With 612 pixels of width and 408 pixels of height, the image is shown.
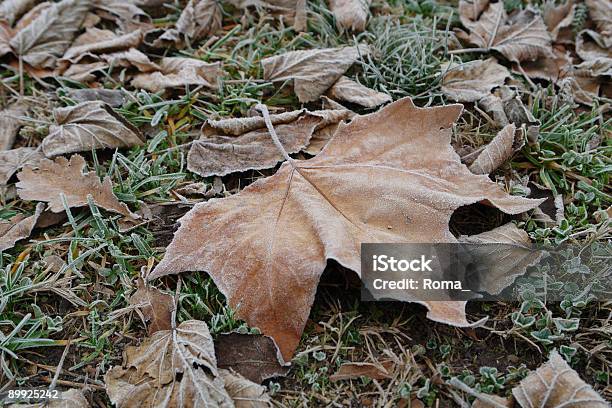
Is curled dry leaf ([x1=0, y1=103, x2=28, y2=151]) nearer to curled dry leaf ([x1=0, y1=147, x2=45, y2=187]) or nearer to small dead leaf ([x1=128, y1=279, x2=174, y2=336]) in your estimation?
curled dry leaf ([x1=0, y1=147, x2=45, y2=187])

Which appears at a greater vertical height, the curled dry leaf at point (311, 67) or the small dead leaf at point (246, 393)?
the curled dry leaf at point (311, 67)

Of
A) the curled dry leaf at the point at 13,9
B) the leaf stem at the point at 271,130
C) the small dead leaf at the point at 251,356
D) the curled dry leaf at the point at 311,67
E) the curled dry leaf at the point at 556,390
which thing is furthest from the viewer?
the curled dry leaf at the point at 13,9

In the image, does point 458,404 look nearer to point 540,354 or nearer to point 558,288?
point 540,354

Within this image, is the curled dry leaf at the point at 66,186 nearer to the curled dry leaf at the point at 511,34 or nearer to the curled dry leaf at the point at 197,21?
the curled dry leaf at the point at 197,21

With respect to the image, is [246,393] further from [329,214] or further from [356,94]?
[356,94]

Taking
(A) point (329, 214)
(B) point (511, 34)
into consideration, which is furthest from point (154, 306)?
(B) point (511, 34)

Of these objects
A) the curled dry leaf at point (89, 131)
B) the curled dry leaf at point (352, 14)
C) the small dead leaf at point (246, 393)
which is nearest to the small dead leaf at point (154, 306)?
the small dead leaf at point (246, 393)
